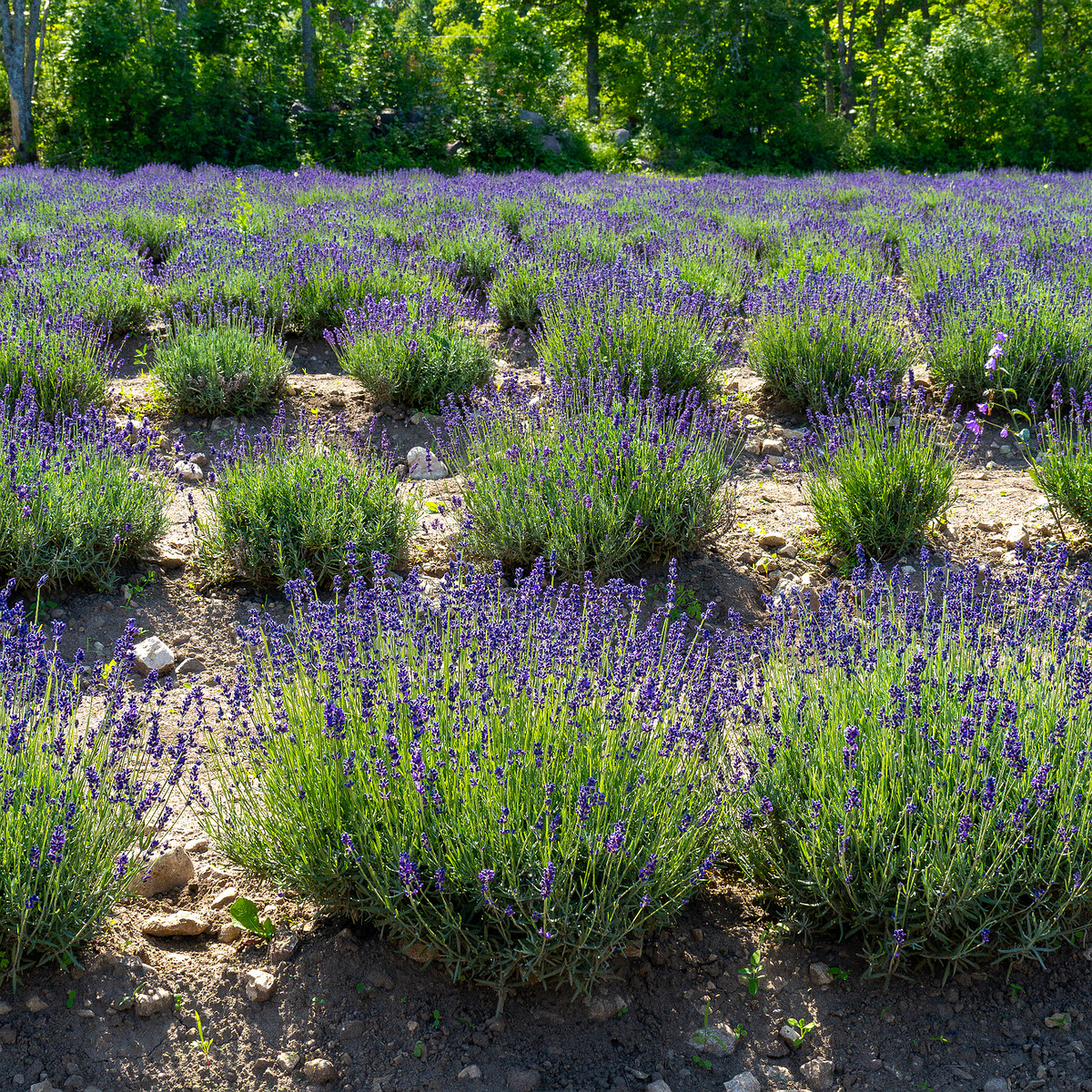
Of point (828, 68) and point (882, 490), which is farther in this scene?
point (828, 68)

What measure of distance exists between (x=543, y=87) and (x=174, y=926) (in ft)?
68.3

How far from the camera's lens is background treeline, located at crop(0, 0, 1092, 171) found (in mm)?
15758

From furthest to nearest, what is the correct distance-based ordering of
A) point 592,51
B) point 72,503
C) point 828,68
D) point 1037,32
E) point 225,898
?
1. point 828,68
2. point 592,51
3. point 1037,32
4. point 72,503
5. point 225,898

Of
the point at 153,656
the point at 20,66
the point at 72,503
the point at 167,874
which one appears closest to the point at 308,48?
the point at 20,66

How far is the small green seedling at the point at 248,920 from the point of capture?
2363 mm

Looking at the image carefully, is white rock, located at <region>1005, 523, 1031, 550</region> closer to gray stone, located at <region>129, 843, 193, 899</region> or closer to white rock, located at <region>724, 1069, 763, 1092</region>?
white rock, located at <region>724, 1069, 763, 1092</region>

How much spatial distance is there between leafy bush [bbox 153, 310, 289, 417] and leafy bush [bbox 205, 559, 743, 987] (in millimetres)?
3124

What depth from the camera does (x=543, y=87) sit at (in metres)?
20.2

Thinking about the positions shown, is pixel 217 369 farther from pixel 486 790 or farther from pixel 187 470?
pixel 486 790

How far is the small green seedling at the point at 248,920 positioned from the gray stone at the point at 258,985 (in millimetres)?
118

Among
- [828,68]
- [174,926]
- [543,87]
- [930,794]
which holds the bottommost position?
[174,926]

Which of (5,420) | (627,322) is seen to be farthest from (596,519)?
(5,420)

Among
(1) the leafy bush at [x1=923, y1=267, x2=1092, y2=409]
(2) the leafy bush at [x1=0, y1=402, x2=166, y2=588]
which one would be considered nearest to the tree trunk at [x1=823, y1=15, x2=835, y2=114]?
(1) the leafy bush at [x1=923, y1=267, x2=1092, y2=409]

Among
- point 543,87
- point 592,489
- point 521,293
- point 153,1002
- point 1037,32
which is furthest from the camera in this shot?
point 1037,32
